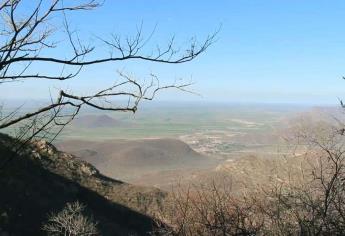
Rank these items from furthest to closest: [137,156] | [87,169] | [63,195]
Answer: [137,156]
[87,169]
[63,195]

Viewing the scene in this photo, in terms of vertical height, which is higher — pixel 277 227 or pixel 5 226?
pixel 277 227

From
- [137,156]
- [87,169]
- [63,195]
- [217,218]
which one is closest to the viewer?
[217,218]

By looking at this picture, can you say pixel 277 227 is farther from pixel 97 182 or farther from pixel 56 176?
pixel 97 182

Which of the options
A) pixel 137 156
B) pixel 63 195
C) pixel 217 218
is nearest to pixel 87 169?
pixel 63 195

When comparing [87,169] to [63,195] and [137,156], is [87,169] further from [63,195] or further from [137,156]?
Answer: [137,156]

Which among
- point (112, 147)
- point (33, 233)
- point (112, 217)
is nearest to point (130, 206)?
point (112, 217)
